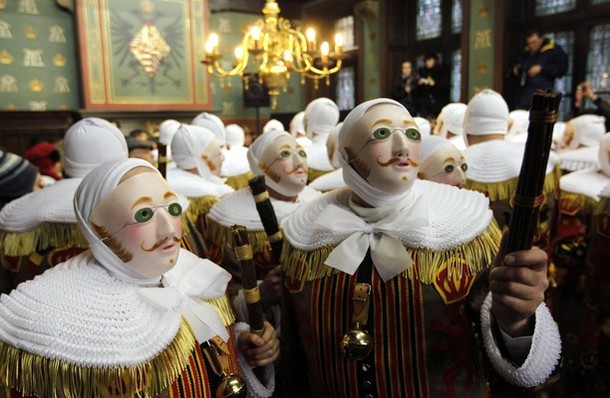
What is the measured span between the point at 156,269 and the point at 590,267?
2.35 m

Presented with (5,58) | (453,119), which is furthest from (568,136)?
(5,58)

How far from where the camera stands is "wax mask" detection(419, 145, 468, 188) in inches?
97.2

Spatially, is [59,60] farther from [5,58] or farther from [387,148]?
[387,148]

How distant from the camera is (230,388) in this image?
1.45m

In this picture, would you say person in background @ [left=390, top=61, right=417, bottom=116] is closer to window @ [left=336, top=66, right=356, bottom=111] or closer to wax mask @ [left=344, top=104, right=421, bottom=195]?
window @ [left=336, top=66, right=356, bottom=111]

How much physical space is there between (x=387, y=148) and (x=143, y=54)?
966 centimetres

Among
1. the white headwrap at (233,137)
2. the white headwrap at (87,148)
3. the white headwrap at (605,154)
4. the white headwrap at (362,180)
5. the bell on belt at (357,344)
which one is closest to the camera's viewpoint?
the bell on belt at (357,344)

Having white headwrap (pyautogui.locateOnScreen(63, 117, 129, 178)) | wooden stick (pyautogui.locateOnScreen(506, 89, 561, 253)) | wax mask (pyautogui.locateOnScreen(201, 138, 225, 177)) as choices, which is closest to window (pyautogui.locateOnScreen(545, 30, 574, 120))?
wax mask (pyautogui.locateOnScreen(201, 138, 225, 177))

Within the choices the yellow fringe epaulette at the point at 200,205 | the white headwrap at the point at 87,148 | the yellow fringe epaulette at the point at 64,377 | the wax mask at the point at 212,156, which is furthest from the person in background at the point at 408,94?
the yellow fringe epaulette at the point at 64,377

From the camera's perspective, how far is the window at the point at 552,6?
25.3ft

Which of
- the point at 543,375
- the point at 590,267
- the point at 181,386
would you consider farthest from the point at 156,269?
the point at 590,267

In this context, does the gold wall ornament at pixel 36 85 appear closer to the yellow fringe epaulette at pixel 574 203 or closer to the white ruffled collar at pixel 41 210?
the white ruffled collar at pixel 41 210

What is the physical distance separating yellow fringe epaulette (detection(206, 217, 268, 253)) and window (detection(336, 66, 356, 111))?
Answer: 887 centimetres

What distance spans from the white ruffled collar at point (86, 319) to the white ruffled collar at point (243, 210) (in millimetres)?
1272
